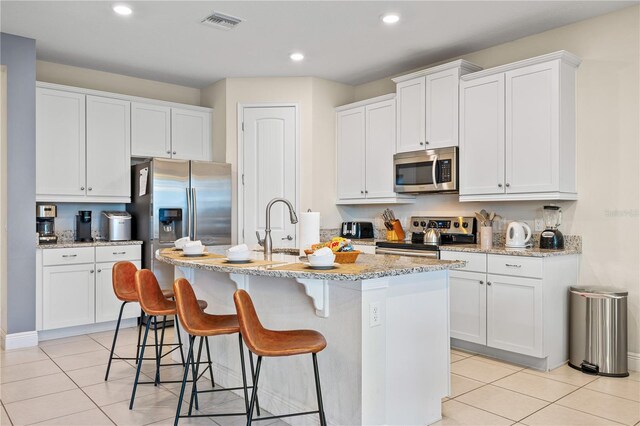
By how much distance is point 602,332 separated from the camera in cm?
346

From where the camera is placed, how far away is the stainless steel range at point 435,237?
4.34 metres

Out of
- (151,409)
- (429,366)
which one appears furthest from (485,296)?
(151,409)

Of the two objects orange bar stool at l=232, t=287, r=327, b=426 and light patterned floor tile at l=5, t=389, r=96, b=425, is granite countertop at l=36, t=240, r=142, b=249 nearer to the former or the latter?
light patterned floor tile at l=5, t=389, r=96, b=425

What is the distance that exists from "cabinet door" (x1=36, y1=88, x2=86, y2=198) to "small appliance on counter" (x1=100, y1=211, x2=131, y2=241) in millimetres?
372

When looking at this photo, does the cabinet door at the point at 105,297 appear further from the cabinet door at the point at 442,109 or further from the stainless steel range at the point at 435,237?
the cabinet door at the point at 442,109

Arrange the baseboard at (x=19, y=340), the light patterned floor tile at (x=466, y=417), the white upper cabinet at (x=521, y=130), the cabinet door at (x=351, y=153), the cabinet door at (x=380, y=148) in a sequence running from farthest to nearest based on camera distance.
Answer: the cabinet door at (x=351, y=153), the cabinet door at (x=380, y=148), the baseboard at (x=19, y=340), the white upper cabinet at (x=521, y=130), the light patterned floor tile at (x=466, y=417)

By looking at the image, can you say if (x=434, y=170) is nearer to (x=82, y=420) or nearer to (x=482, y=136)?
(x=482, y=136)

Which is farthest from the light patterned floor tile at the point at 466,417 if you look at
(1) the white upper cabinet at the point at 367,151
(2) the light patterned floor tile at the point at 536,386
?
(1) the white upper cabinet at the point at 367,151

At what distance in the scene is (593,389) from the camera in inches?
126

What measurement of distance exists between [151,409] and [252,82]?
387 centimetres

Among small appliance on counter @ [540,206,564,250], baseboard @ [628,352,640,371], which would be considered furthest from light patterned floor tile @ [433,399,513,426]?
small appliance on counter @ [540,206,564,250]

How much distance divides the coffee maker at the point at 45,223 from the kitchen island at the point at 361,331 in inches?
89.6

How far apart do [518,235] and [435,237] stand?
731 millimetres

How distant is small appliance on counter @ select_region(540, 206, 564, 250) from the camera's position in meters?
3.85
